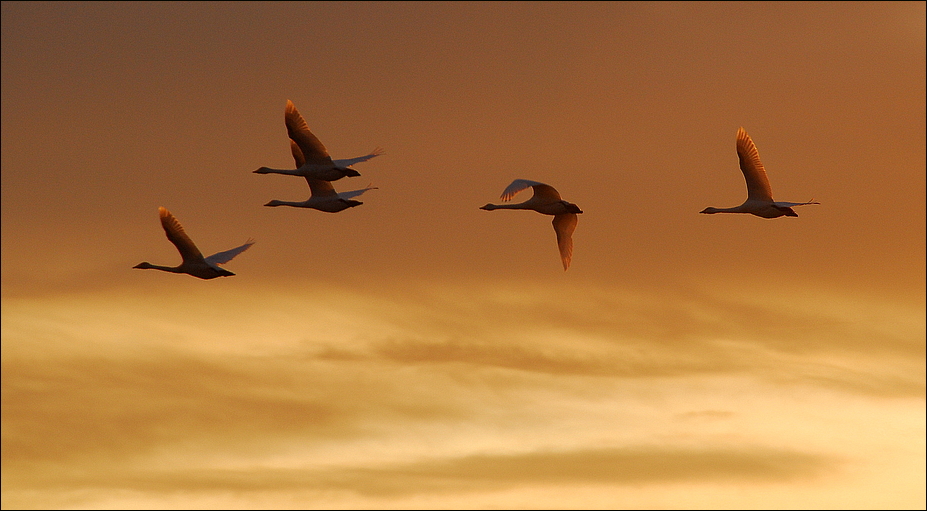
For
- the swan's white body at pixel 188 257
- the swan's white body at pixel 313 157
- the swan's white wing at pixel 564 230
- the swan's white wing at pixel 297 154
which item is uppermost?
the swan's white wing at pixel 297 154

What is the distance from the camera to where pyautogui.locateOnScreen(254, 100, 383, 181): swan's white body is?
82375 mm

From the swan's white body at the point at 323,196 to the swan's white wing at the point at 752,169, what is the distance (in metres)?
18.1

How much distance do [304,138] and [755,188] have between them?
21298mm

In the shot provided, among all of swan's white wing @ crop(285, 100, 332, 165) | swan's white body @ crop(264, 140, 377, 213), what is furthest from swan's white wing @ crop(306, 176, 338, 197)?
swan's white wing @ crop(285, 100, 332, 165)

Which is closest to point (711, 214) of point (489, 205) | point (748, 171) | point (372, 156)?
point (748, 171)

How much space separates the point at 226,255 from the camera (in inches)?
3295

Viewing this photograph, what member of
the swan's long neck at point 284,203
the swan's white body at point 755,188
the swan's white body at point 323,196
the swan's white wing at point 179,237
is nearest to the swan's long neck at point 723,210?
the swan's white body at point 755,188

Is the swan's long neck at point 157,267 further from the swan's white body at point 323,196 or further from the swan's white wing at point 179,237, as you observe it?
the swan's white body at point 323,196

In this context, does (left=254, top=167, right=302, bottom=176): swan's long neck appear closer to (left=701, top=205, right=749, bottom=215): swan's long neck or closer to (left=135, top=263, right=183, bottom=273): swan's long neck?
(left=135, top=263, right=183, bottom=273): swan's long neck

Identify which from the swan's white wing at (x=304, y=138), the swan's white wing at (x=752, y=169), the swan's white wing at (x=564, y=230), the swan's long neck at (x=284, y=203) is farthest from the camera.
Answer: the swan's long neck at (x=284, y=203)

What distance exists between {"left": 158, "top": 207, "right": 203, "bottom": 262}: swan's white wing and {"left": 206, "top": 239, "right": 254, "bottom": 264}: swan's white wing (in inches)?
82.5

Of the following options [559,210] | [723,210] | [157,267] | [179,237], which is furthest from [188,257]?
[723,210]

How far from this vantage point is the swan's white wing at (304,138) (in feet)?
270

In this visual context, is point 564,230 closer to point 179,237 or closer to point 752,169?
point 752,169
